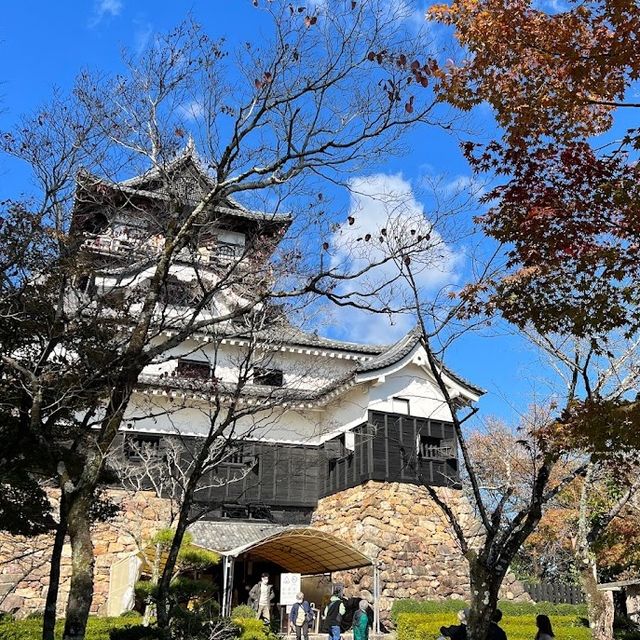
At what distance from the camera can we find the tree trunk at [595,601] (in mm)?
12427

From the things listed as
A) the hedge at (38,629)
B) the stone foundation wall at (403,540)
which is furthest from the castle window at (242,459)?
the hedge at (38,629)

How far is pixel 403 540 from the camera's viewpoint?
19094 mm

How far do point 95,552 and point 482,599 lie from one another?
1420 centimetres

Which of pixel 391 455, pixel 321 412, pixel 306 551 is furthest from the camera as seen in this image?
pixel 321 412

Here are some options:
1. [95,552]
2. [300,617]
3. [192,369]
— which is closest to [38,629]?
[300,617]

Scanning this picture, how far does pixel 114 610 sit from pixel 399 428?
30.0ft

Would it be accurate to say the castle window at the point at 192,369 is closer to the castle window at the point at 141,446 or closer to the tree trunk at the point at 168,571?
the castle window at the point at 141,446

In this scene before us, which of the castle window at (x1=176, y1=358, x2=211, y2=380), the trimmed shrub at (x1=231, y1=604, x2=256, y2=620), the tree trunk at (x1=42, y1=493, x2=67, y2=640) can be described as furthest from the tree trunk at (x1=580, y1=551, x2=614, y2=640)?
the castle window at (x1=176, y1=358, x2=211, y2=380)

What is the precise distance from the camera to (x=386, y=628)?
691 inches

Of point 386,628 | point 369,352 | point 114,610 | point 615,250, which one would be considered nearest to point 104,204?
point 615,250

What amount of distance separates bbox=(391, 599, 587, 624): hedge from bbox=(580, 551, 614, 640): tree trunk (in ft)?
14.8

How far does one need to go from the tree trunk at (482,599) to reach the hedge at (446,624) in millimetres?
7803

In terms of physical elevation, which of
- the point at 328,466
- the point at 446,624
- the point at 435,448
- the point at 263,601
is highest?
the point at 435,448

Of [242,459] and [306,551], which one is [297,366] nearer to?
[242,459]
